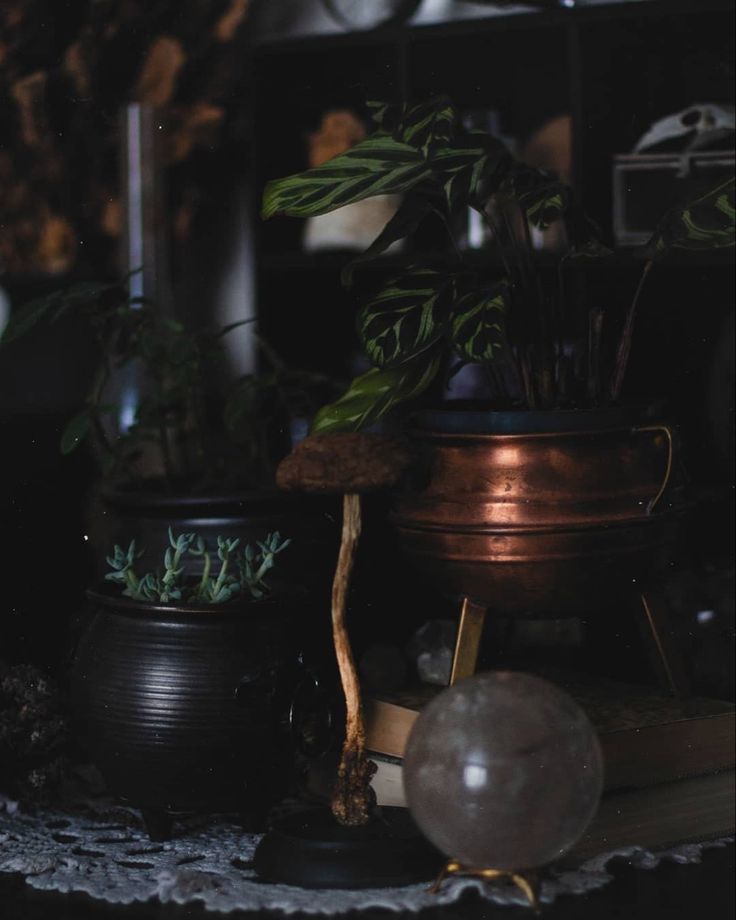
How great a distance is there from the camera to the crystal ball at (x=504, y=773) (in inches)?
46.8

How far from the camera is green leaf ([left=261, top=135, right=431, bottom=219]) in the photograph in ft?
4.60

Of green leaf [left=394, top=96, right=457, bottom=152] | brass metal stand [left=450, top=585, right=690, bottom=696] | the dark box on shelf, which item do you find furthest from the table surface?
the dark box on shelf

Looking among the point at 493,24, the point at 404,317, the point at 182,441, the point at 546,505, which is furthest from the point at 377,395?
the point at 493,24

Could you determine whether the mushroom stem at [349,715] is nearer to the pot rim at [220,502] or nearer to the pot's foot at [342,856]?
the pot's foot at [342,856]

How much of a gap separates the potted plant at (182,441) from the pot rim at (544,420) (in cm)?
22

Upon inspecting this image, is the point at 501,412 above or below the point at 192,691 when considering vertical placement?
above

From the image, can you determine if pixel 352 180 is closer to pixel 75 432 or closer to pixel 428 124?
pixel 428 124

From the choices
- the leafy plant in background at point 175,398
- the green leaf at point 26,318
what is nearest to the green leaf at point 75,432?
the leafy plant in background at point 175,398

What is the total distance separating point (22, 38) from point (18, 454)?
1.12 meters

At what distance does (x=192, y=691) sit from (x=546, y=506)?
40 cm

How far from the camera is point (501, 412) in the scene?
1.48m

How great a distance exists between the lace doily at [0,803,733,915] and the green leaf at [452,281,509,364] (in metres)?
0.50

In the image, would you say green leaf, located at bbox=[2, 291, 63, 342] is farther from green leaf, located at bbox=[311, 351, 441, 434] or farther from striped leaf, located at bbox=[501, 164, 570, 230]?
striped leaf, located at bbox=[501, 164, 570, 230]

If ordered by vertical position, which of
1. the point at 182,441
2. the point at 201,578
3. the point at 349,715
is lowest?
the point at 349,715
